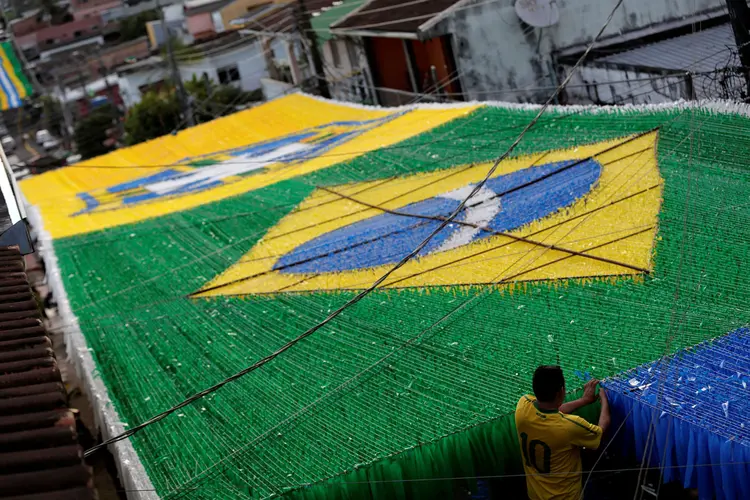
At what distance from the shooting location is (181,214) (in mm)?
11102

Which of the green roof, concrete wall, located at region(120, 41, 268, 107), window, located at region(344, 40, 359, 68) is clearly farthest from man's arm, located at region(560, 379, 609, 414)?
concrete wall, located at region(120, 41, 268, 107)

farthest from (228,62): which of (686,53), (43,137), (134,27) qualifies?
(686,53)

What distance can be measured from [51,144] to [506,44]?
2880 cm

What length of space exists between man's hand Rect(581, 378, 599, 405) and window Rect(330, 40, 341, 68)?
19.0 meters

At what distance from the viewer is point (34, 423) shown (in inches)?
125

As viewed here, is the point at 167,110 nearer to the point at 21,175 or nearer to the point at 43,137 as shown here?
the point at 21,175

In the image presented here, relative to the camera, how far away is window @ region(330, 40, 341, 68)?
74.6ft

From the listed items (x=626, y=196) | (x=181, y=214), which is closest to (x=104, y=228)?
(x=181, y=214)

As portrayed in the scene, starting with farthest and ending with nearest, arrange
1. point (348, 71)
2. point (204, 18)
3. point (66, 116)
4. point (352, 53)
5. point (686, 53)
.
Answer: point (204, 18), point (66, 116), point (348, 71), point (352, 53), point (686, 53)

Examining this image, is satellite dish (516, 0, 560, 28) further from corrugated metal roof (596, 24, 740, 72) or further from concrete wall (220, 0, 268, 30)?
concrete wall (220, 0, 268, 30)

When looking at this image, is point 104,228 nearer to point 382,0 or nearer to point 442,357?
point 442,357

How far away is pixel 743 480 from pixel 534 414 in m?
0.91

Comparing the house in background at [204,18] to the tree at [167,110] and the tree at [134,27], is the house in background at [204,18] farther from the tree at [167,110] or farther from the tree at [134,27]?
the tree at [167,110]

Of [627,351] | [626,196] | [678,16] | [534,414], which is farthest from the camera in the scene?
[678,16]
